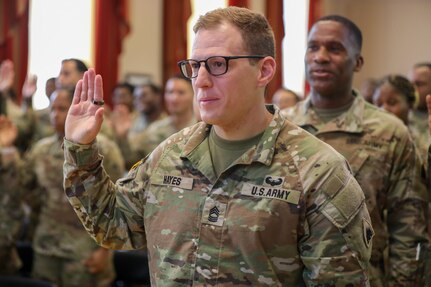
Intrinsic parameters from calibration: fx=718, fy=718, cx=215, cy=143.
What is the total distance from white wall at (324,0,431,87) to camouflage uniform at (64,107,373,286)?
932 cm

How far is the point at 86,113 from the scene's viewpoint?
1861mm

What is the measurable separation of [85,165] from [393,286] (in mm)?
1302

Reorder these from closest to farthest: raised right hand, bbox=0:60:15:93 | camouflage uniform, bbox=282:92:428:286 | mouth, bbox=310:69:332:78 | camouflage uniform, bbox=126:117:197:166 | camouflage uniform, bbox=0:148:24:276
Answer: camouflage uniform, bbox=282:92:428:286, mouth, bbox=310:69:332:78, camouflage uniform, bbox=0:148:24:276, raised right hand, bbox=0:60:15:93, camouflage uniform, bbox=126:117:197:166

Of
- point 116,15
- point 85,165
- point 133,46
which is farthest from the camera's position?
point 133,46

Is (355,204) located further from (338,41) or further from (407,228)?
(338,41)

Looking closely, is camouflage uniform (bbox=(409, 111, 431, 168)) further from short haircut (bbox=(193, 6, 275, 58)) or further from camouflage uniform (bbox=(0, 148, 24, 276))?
short haircut (bbox=(193, 6, 275, 58))

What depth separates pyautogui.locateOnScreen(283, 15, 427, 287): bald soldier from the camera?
2.55 m

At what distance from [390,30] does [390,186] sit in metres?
9.03

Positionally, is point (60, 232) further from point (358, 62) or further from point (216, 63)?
point (216, 63)

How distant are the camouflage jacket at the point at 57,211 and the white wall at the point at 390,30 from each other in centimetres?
765

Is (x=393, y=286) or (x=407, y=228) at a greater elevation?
Answer: (x=407, y=228)

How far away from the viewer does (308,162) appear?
1.73 m

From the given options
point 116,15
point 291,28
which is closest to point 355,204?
point 116,15

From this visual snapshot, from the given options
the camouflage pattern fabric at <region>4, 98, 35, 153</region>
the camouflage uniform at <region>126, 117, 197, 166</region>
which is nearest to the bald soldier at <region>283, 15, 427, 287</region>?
the camouflage uniform at <region>126, 117, 197, 166</region>
